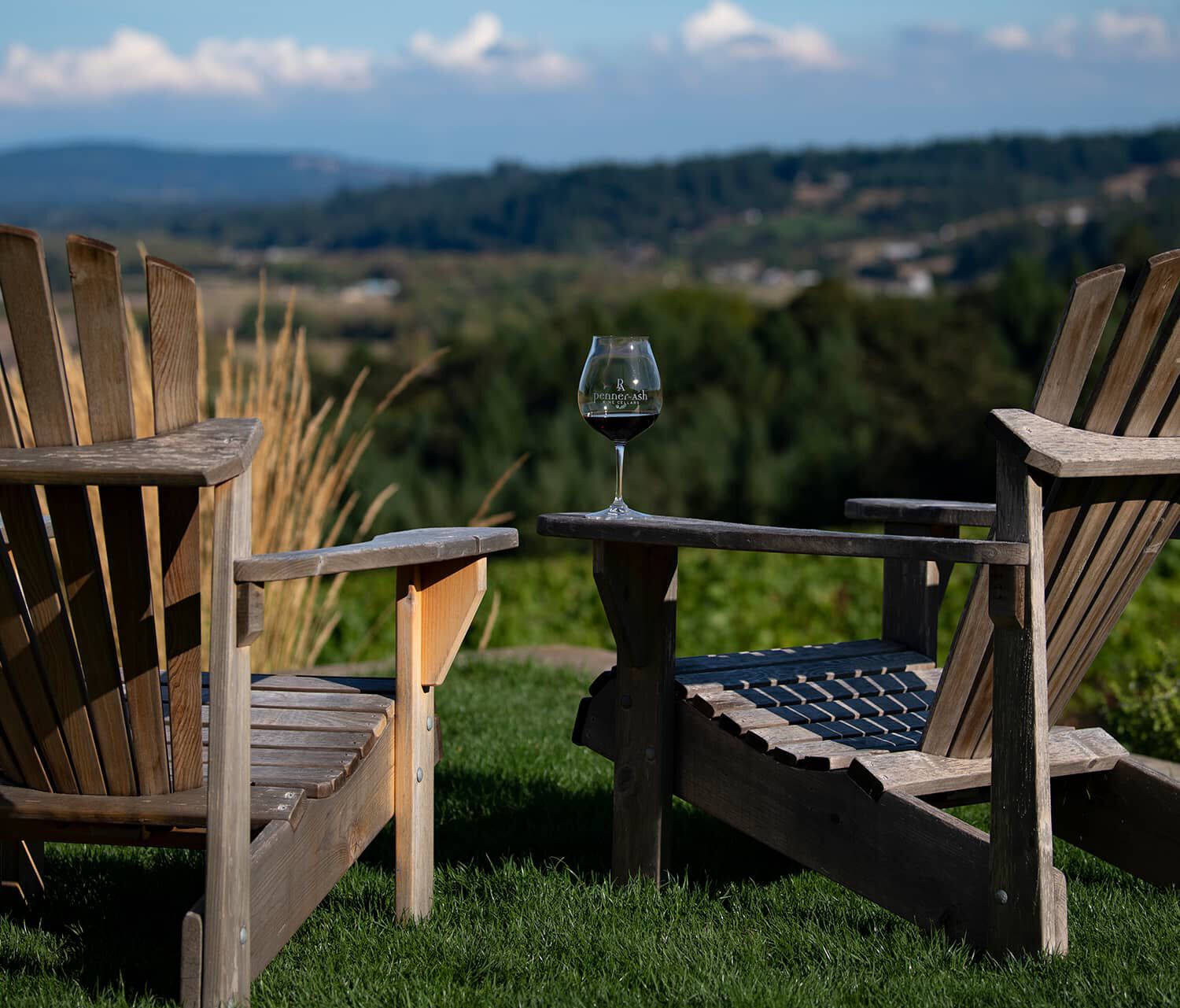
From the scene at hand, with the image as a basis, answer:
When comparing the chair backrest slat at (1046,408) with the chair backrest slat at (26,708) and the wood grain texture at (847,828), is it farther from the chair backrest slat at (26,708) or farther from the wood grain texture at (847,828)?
the chair backrest slat at (26,708)

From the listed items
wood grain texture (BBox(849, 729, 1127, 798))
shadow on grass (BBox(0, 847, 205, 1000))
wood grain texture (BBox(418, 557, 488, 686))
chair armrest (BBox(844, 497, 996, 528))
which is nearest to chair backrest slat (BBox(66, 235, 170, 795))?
shadow on grass (BBox(0, 847, 205, 1000))

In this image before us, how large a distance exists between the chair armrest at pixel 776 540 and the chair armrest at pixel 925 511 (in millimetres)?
682

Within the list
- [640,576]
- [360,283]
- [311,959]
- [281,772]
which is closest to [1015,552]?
[640,576]

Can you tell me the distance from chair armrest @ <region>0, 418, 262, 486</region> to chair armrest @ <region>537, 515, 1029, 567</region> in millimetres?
619

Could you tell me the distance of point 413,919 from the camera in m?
2.10

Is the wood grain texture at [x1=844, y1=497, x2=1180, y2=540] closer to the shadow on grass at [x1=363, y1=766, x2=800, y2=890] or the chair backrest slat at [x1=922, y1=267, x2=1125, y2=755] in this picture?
the chair backrest slat at [x1=922, y1=267, x2=1125, y2=755]

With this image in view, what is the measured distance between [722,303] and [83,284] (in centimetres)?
4592

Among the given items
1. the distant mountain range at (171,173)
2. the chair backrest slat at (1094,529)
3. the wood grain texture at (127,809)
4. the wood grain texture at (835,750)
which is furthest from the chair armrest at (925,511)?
the distant mountain range at (171,173)

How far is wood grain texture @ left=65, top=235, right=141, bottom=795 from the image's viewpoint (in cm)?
150

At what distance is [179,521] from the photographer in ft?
5.22

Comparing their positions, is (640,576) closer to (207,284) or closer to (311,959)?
(311,959)

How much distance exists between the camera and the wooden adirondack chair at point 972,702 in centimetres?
173

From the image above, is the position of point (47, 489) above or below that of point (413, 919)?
above

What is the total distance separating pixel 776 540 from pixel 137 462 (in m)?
0.82
